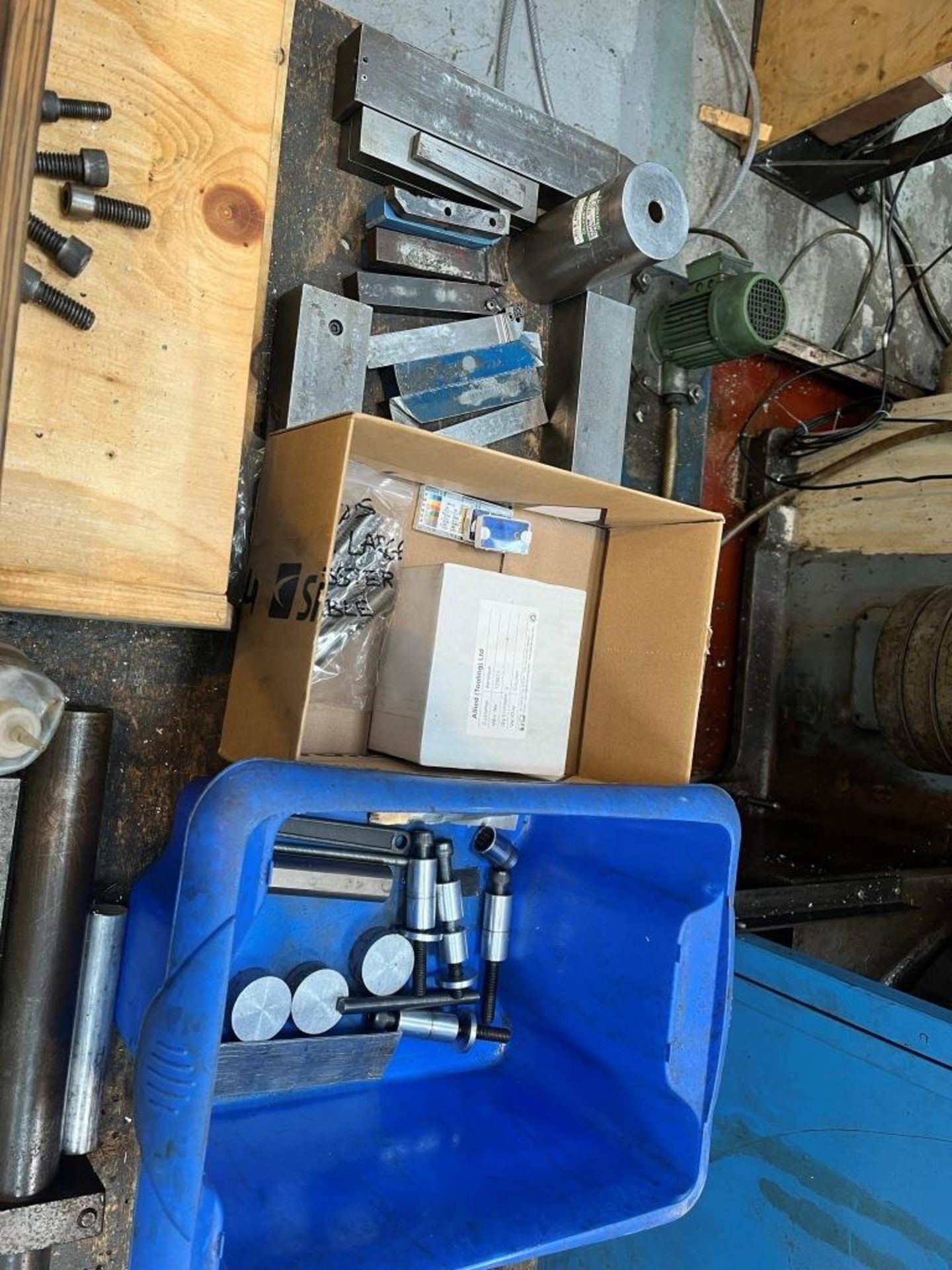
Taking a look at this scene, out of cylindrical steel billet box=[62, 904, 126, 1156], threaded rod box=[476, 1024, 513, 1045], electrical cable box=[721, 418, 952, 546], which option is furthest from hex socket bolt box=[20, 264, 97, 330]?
electrical cable box=[721, 418, 952, 546]

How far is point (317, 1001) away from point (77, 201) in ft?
2.86

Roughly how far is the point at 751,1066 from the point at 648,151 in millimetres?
1743

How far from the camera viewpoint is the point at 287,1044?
1.04m

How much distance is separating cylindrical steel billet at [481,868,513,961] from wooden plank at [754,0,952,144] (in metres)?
1.70

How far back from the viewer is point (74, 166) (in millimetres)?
767

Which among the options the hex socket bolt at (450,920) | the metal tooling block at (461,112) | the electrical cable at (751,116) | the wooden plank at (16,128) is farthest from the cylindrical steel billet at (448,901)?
the electrical cable at (751,116)

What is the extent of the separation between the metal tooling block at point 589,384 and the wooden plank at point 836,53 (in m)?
0.92

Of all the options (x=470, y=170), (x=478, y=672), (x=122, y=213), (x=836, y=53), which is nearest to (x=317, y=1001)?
(x=478, y=672)

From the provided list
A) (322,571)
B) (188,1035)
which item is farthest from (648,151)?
(188,1035)

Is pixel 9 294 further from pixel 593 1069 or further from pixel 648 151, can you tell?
pixel 648 151

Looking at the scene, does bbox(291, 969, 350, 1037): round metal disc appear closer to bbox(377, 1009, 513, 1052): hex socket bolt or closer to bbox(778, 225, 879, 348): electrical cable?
bbox(377, 1009, 513, 1052): hex socket bolt

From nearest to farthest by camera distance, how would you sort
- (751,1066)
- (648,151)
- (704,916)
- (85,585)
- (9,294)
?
(9,294), (85,585), (704,916), (751,1066), (648,151)

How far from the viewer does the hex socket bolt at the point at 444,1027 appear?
3.64 feet

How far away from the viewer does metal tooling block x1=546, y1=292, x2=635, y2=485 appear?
132cm
